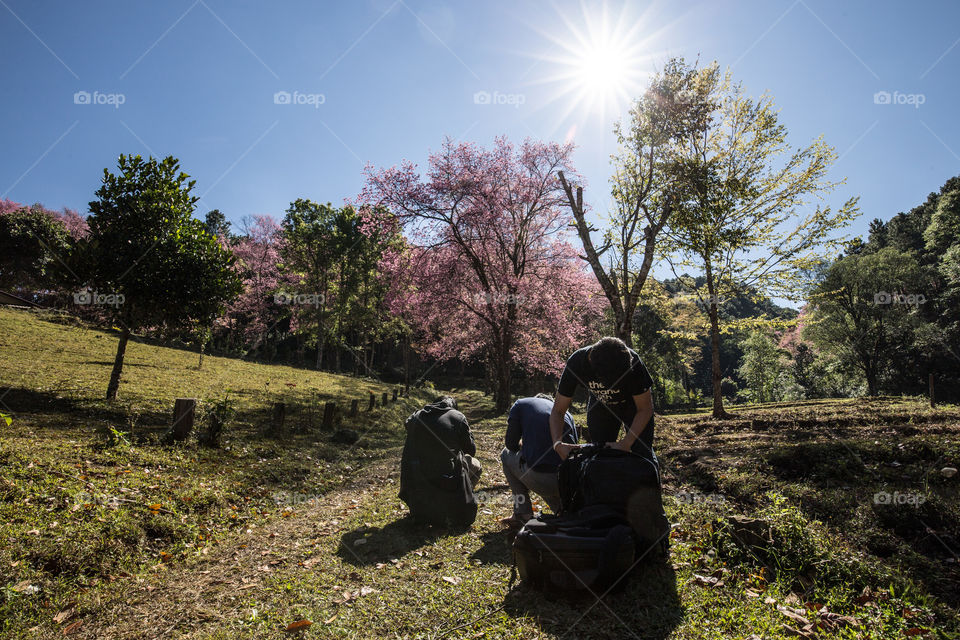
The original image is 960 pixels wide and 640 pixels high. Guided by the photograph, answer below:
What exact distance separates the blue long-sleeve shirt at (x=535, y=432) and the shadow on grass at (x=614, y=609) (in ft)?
5.07

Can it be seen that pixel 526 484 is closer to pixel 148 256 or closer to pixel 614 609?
pixel 614 609

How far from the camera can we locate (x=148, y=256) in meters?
10.8

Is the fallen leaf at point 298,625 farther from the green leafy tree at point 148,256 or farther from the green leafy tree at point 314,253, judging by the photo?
the green leafy tree at point 314,253

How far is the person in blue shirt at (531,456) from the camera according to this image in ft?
17.0

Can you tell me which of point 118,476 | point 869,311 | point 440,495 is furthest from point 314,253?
point 869,311

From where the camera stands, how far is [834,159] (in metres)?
16.2

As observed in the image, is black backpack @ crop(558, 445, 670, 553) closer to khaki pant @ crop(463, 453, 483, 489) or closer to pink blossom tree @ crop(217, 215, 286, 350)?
khaki pant @ crop(463, 453, 483, 489)

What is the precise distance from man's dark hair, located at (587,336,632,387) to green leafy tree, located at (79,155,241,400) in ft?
37.0

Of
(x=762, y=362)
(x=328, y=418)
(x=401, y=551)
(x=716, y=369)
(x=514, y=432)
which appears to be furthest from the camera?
(x=762, y=362)

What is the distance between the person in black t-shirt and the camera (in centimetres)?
407

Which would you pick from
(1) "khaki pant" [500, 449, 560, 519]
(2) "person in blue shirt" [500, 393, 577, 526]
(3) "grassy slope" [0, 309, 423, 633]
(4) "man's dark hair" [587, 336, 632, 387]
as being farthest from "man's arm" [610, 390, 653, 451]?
(3) "grassy slope" [0, 309, 423, 633]

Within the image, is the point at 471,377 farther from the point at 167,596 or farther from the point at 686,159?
the point at 167,596

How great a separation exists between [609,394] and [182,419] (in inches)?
311

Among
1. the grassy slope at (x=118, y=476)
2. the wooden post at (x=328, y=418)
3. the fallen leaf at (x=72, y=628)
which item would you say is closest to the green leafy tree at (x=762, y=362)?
the grassy slope at (x=118, y=476)
